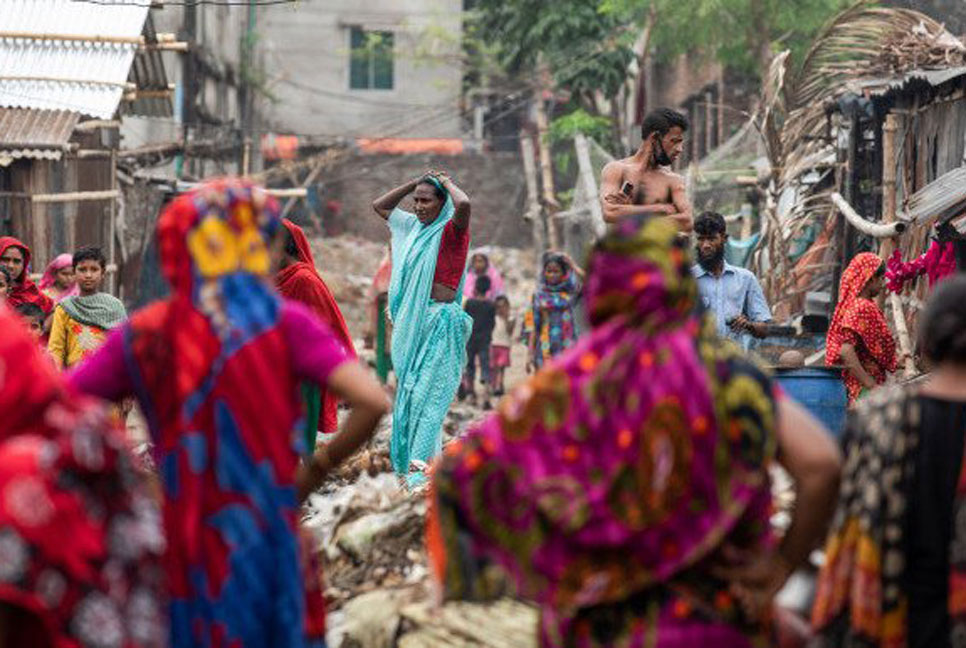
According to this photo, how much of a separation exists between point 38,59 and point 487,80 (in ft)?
84.1

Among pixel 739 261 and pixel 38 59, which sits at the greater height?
pixel 38 59

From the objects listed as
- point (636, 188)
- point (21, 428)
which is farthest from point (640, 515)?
point (636, 188)

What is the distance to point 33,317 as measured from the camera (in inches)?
433

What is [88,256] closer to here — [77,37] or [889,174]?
[889,174]

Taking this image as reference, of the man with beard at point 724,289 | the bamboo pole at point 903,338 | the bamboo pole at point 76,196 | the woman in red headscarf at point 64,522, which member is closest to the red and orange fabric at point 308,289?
the man with beard at point 724,289

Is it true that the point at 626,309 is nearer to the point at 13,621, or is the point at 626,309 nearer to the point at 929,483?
the point at 929,483

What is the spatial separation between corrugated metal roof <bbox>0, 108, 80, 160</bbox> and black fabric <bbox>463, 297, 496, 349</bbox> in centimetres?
544

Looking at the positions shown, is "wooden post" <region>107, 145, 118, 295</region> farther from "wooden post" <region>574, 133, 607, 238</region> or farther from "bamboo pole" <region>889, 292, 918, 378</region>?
"bamboo pole" <region>889, 292, 918, 378</region>

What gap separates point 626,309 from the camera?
4.02 m

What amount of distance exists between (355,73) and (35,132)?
98.6 ft

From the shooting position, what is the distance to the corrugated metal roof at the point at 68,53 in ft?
58.3

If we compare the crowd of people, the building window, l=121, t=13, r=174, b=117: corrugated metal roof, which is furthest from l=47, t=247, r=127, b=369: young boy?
the building window

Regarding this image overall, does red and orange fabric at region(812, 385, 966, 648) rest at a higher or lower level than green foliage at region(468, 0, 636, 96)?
lower

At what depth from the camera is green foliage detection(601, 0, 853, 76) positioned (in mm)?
25188
